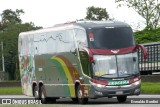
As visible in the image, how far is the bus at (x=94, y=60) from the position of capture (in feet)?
97.0

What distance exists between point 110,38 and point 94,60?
4.01 ft

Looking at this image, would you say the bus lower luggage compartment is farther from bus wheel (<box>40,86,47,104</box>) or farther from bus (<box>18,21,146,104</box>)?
bus wheel (<box>40,86,47,104</box>)

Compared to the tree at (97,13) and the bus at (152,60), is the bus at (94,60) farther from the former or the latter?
the tree at (97,13)

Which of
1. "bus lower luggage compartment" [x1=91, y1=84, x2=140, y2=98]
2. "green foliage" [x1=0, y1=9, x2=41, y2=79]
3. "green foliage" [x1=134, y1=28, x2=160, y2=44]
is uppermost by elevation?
"bus lower luggage compartment" [x1=91, y1=84, x2=140, y2=98]

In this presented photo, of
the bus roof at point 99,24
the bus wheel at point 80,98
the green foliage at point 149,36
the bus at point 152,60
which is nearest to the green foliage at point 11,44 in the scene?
the green foliage at point 149,36

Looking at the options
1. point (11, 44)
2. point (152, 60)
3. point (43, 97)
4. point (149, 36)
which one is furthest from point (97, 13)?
point (43, 97)

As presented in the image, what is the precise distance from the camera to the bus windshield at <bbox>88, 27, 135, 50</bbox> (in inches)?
1171

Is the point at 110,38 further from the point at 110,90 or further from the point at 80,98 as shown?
the point at 80,98

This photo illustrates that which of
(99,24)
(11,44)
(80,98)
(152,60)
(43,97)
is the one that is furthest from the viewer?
(11,44)

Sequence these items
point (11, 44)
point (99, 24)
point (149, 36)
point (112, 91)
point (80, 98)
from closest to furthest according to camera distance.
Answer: point (112, 91), point (99, 24), point (80, 98), point (149, 36), point (11, 44)

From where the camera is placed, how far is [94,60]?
97.0ft

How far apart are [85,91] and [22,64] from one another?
30.2 ft

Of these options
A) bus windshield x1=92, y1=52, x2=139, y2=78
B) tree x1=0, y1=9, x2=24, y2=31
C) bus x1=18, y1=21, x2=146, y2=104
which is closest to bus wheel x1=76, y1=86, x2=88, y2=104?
bus x1=18, y1=21, x2=146, y2=104

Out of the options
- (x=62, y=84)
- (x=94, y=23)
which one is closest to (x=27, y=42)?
(x=62, y=84)
